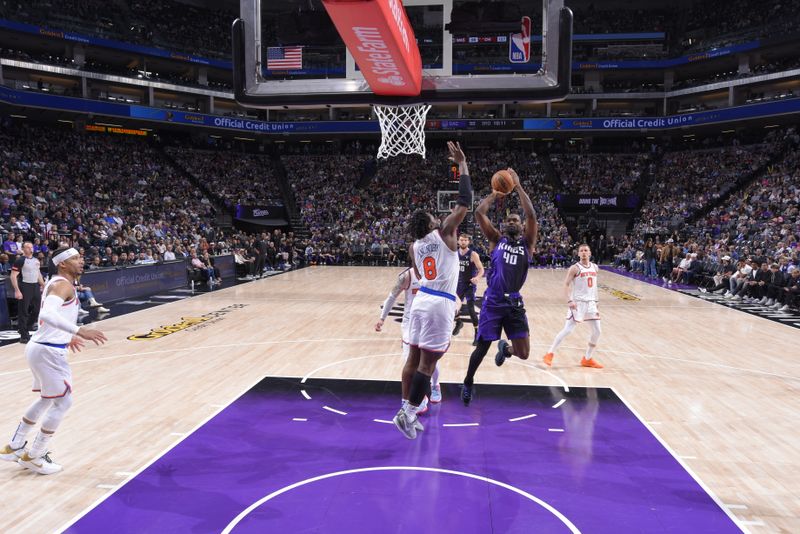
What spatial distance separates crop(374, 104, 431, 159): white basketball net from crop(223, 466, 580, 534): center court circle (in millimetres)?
7485

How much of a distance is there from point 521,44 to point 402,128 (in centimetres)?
360

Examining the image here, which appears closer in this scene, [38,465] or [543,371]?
[38,465]

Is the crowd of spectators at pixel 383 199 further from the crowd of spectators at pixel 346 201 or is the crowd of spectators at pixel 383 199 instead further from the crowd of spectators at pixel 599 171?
the crowd of spectators at pixel 599 171

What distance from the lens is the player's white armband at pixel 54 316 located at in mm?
4520

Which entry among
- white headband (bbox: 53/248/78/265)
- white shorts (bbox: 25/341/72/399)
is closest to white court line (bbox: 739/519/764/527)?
white shorts (bbox: 25/341/72/399)

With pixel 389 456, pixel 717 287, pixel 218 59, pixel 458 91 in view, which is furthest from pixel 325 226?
pixel 389 456

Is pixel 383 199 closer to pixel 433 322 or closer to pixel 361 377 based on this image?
pixel 361 377

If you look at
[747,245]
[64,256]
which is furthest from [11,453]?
[747,245]

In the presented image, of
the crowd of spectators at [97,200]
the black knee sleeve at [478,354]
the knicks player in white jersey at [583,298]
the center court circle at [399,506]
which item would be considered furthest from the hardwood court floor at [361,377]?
the crowd of spectators at [97,200]

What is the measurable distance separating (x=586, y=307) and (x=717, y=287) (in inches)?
461

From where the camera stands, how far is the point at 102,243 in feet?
66.8

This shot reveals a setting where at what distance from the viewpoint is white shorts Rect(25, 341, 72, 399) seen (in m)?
4.67

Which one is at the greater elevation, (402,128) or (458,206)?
(402,128)

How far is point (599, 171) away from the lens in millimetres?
37000
